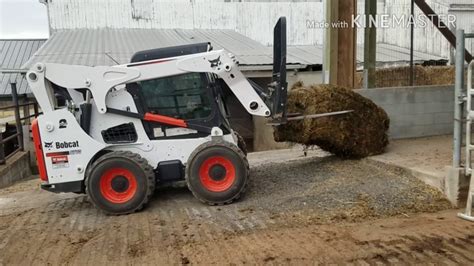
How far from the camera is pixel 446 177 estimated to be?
570 centimetres

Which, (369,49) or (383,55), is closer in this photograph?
(369,49)

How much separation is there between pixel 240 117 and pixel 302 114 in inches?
340

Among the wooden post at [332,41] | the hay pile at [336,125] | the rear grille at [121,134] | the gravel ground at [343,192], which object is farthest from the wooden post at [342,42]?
the rear grille at [121,134]

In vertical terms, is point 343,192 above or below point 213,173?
below

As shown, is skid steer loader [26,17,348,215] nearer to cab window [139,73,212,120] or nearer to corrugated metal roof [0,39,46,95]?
cab window [139,73,212,120]

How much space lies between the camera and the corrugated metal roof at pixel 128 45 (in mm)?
13727

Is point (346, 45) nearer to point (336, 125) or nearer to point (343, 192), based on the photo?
point (336, 125)

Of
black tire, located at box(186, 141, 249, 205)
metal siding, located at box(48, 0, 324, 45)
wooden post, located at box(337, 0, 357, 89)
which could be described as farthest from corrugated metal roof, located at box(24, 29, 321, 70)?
black tire, located at box(186, 141, 249, 205)

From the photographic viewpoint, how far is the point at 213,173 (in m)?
6.01

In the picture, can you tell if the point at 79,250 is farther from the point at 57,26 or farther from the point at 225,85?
the point at 57,26

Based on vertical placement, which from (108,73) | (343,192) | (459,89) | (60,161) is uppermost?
(108,73)

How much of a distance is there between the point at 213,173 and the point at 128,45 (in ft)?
37.1

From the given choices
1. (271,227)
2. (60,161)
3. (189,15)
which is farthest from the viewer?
(189,15)

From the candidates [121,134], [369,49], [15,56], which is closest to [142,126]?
[121,134]
